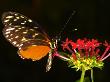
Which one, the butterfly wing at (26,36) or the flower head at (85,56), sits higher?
the butterfly wing at (26,36)

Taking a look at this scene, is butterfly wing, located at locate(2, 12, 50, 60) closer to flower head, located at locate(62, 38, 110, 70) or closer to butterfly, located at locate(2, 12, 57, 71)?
butterfly, located at locate(2, 12, 57, 71)

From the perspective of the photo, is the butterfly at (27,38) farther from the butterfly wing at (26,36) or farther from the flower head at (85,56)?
the flower head at (85,56)

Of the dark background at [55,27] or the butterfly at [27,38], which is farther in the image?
the dark background at [55,27]

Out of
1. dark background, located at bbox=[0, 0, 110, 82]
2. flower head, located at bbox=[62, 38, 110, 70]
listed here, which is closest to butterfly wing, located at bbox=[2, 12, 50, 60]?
flower head, located at bbox=[62, 38, 110, 70]

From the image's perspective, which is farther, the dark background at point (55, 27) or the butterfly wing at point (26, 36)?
the dark background at point (55, 27)

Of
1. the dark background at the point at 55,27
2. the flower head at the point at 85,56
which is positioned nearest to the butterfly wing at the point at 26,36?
the flower head at the point at 85,56

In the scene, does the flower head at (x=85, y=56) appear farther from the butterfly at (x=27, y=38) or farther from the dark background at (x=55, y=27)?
the dark background at (x=55, y=27)

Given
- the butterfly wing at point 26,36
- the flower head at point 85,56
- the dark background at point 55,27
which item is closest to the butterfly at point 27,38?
the butterfly wing at point 26,36
